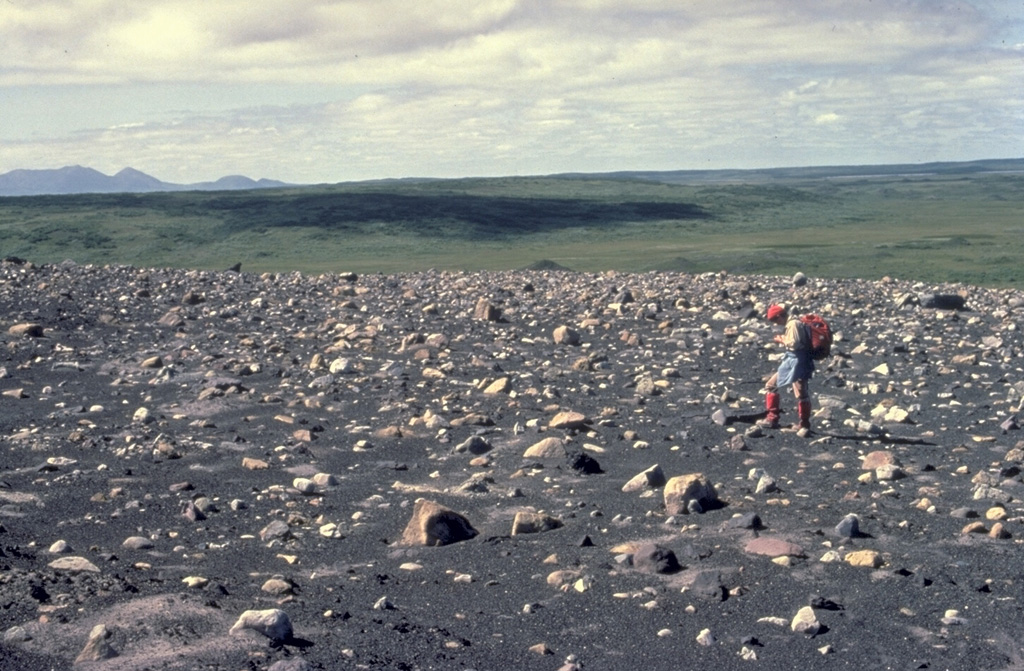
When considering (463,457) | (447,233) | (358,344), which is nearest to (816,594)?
(463,457)

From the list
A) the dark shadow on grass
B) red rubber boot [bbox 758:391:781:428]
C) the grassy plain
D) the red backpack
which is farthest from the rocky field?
the dark shadow on grass

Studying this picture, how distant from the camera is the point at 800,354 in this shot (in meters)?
9.98

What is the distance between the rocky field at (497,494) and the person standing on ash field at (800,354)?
0.29 metres

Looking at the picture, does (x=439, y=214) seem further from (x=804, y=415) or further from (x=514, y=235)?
(x=804, y=415)

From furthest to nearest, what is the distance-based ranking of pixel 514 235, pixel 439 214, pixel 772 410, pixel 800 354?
1. pixel 439 214
2. pixel 514 235
3. pixel 772 410
4. pixel 800 354

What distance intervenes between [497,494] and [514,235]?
198ft


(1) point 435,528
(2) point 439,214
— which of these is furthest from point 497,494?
(2) point 439,214

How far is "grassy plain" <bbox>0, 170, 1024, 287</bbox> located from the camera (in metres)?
46.5

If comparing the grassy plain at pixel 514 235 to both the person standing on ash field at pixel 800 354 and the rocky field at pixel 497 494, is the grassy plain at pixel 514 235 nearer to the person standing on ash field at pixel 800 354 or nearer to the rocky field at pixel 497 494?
the rocky field at pixel 497 494

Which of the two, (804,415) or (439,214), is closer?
(804,415)

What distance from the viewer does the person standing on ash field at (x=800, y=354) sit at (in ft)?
32.3

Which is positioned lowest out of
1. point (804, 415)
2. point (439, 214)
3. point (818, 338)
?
point (804, 415)

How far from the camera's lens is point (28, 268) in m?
19.9

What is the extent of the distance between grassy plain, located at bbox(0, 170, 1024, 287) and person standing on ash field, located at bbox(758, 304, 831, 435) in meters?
25.1
